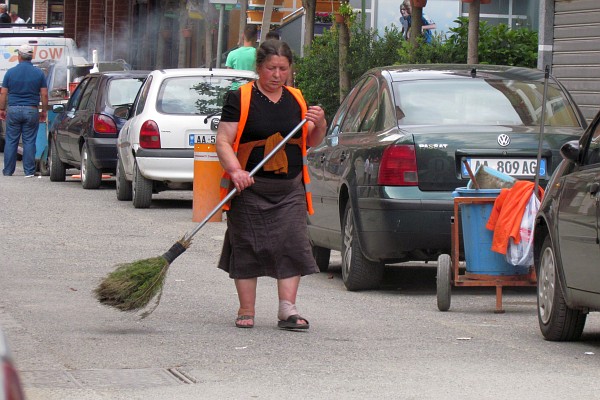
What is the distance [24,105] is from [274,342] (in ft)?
52.6

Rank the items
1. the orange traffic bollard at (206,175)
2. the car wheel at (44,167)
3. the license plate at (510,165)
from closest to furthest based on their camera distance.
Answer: the license plate at (510,165) → the orange traffic bollard at (206,175) → the car wheel at (44,167)

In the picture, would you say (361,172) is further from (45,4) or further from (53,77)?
(45,4)

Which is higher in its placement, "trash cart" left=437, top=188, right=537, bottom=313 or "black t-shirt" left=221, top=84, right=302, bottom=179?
"black t-shirt" left=221, top=84, right=302, bottom=179

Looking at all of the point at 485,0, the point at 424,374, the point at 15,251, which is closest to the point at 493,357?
the point at 424,374

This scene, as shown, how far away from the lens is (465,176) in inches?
389

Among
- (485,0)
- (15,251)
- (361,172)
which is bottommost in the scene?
(15,251)

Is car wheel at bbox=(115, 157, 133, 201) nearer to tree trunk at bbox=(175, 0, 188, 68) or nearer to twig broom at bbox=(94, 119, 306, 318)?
twig broom at bbox=(94, 119, 306, 318)

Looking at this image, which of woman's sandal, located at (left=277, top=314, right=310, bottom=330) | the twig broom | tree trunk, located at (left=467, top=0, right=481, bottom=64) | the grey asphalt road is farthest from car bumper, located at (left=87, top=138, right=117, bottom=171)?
woman's sandal, located at (left=277, top=314, right=310, bottom=330)

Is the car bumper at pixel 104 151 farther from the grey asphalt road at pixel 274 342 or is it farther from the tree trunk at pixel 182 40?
the tree trunk at pixel 182 40

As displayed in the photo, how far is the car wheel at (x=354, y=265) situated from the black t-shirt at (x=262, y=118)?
5.96ft

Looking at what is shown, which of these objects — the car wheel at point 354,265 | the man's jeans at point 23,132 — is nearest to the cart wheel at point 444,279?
the car wheel at point 354,265

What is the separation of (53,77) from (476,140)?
59.9ft

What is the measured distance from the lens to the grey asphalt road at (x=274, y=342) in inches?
262

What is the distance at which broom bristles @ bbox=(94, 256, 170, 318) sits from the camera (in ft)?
27.2
